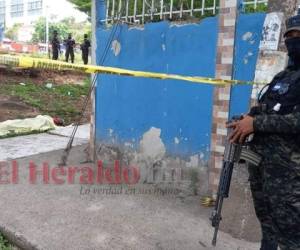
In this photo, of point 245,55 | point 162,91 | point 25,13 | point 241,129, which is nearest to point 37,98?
point 162,91

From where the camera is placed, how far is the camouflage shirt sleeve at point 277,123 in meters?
2.26

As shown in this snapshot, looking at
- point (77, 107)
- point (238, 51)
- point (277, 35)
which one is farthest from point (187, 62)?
point (77, 107)

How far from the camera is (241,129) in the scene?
2.45 metres

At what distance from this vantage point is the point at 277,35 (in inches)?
121

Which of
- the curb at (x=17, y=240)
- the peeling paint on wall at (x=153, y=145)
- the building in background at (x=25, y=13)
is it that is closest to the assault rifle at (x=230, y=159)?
the curb at (x=17, y=240)

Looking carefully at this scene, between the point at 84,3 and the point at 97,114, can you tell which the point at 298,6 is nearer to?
the point at 97,114

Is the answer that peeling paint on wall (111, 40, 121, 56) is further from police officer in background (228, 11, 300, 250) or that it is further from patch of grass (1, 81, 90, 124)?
patch of grass (1, 81, 90, 124)

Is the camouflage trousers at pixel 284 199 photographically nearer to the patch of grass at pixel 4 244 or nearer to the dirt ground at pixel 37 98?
the patch of grass at pixel 4 244

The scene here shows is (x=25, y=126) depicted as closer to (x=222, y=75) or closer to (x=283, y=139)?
(x=222, y=75)

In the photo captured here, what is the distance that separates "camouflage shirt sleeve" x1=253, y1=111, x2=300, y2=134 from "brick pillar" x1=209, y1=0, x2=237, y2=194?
4.91 feet

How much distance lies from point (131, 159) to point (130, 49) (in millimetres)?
1303

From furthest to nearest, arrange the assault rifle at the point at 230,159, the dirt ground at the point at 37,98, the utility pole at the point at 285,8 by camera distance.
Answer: the dirt ground at the point at 37,98 → the utility pole at the point at 285,8 → the assault rifle at the point at 230,159

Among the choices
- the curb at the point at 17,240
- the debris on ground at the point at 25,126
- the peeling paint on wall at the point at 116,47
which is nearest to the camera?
the curb at the point at 17,240

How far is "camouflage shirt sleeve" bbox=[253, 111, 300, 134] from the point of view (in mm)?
2264
